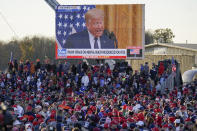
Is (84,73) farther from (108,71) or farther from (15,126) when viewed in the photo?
(15,126)

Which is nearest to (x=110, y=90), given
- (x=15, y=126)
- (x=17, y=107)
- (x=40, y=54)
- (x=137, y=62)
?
(x=17, y=107)

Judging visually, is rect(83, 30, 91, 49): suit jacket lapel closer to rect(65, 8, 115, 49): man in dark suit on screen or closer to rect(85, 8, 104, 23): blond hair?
rect(65, 8, 115, 49): man in dark suit on screen

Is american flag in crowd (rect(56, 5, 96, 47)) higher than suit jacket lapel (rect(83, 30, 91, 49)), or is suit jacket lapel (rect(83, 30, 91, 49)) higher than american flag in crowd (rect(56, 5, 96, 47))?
american flag in crowd (rect(56, 5, 96, 47))

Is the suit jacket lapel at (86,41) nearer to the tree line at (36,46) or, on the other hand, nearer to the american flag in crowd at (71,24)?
the american flag in crowd at (71,24)

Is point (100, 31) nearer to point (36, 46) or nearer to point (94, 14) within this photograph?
point (94, 14)

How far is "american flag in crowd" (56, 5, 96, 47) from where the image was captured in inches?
1236

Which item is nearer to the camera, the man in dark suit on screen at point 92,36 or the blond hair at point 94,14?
the man in dark suit on screen at point 92,36

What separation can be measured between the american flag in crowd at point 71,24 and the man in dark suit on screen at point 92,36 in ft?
0.96

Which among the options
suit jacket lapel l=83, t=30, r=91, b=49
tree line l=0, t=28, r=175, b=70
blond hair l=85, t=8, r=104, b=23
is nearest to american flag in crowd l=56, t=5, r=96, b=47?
blond hair l=85, t=8, r=104, b=23

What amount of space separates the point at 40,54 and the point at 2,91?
53.2 meters

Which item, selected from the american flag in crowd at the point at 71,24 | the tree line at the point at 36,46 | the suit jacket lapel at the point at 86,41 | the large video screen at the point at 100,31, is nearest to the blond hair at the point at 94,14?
the large video screen at the point at 100,31

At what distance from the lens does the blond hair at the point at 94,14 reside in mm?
31094

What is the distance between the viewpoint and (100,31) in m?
30.9

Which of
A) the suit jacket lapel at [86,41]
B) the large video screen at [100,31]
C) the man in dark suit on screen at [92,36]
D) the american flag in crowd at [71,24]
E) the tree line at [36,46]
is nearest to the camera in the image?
the large video screen at [100,31]
